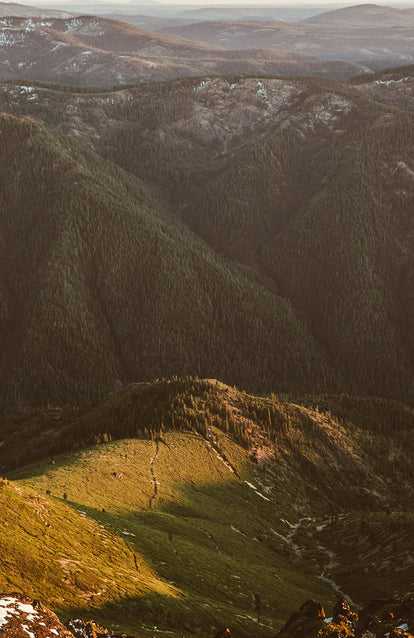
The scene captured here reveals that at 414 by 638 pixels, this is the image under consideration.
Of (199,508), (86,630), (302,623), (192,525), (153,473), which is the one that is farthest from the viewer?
(153,473)

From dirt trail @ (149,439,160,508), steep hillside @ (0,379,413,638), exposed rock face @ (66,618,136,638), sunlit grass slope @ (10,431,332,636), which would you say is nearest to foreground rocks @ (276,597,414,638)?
sunlit grass slope @ (10,431,332,636)

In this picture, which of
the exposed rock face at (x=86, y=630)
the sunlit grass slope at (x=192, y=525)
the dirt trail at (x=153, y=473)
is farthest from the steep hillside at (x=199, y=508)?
the exposed rock face at (x=86, y=630)

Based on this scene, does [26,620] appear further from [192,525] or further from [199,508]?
[199,508]

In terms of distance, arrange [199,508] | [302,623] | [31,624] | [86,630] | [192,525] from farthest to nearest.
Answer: [199,508], [192,525], [302,623], [86,630], [31,624]

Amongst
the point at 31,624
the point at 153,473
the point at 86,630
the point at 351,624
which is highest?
the point at 31,624

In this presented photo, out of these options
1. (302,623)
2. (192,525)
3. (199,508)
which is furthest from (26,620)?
(199,508)

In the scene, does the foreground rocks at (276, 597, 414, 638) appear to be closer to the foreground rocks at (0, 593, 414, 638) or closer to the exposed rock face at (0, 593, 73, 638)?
the foreground rocks at (0, 593, 414, 638)

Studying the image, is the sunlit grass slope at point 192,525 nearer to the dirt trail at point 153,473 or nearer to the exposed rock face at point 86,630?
the dirt trail at point 153,473
